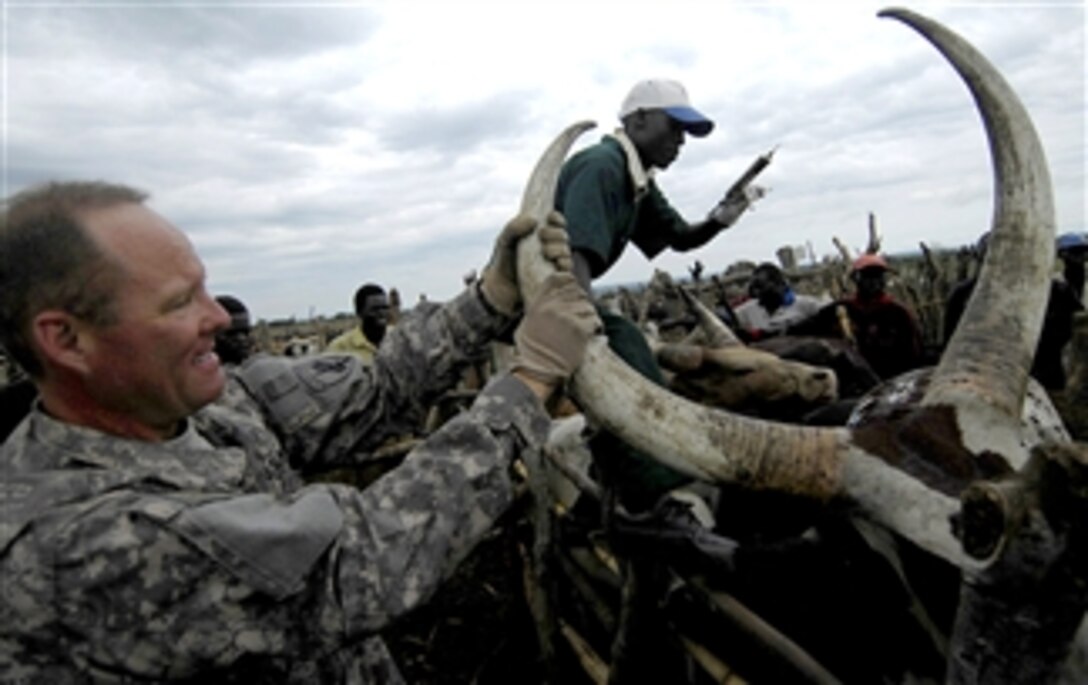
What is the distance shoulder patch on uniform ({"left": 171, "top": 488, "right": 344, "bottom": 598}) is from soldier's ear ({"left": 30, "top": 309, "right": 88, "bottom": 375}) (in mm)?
392

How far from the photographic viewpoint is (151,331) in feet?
4.66

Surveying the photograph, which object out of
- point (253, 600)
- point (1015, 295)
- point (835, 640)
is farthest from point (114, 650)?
point (1015, 295)

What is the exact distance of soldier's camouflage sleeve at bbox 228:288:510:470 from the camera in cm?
211

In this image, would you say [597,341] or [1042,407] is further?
[1042,407]

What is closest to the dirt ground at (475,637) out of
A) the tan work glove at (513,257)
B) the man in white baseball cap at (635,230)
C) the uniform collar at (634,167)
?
the man in white baseball cap at (635,230)

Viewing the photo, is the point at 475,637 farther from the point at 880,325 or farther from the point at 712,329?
the point at 880,325

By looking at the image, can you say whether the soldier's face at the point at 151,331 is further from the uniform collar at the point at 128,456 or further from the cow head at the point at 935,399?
the cow head at the point at 935,399

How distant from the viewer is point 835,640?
6.84 feet

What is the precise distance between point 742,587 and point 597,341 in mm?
1120

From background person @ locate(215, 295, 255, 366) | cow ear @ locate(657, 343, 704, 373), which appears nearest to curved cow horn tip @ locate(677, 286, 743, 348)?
cow ear @ locate(657, 343, 704, 373)

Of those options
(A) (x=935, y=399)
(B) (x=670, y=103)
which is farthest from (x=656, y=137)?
(A) (x=935, y=399)

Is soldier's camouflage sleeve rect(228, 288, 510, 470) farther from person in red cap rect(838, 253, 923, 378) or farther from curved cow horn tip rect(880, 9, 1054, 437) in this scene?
person in red cap rect(838, 253, 923, 378)

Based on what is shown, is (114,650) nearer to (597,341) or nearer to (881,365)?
(597,341)

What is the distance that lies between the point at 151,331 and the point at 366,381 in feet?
2.67
